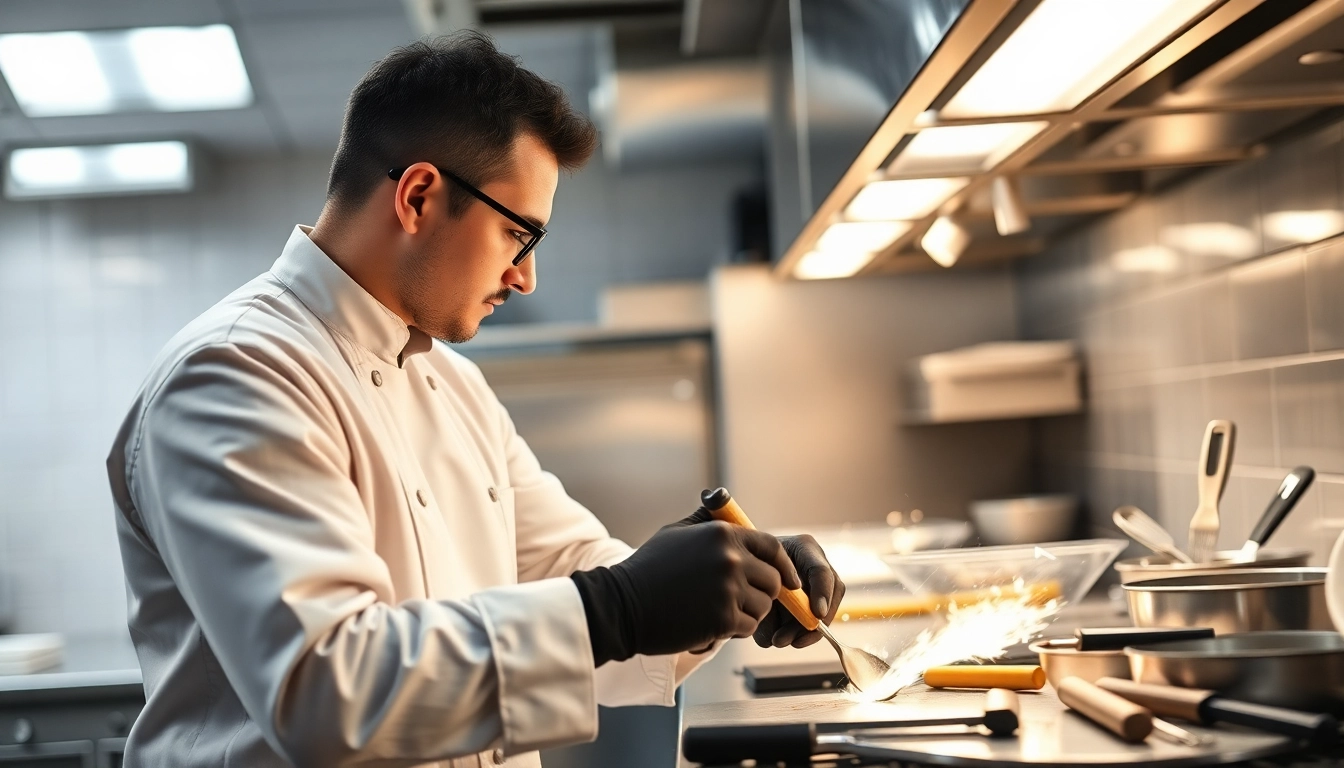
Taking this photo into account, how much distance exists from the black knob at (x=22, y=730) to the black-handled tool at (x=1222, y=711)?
88.6 inches

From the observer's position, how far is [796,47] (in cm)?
191

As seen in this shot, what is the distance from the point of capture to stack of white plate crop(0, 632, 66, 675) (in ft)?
8.19

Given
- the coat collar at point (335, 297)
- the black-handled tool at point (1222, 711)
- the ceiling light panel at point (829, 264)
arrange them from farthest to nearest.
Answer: the ceiling light panel at point (829, 264)
the coat collar at point (335, 297)
the black-handled tool at point (1222, 711)

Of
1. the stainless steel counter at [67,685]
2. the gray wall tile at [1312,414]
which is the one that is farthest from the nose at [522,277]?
the stainless steel counter at [67,685]

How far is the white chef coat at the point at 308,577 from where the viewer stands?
834 millimetres

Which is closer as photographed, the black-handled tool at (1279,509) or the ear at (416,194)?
the ear at (416,194)

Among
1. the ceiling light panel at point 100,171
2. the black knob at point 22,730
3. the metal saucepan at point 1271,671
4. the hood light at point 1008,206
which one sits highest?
the ceiling light panel at point 100,171

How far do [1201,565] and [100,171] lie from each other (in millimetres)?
2971

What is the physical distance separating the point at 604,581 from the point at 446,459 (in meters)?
0.36

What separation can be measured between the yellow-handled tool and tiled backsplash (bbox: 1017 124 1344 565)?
0.59 metres

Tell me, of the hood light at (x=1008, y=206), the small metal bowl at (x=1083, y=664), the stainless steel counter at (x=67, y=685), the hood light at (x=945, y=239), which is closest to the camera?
the small metal bowl at (x=1083, y=664)

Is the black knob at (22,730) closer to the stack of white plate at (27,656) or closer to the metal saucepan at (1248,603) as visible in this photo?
the stack of white plate at (27,656)

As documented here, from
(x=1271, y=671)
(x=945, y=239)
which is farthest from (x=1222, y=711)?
(x=945, y=239)

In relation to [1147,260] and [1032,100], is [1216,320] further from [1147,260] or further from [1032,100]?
[1032,100]
